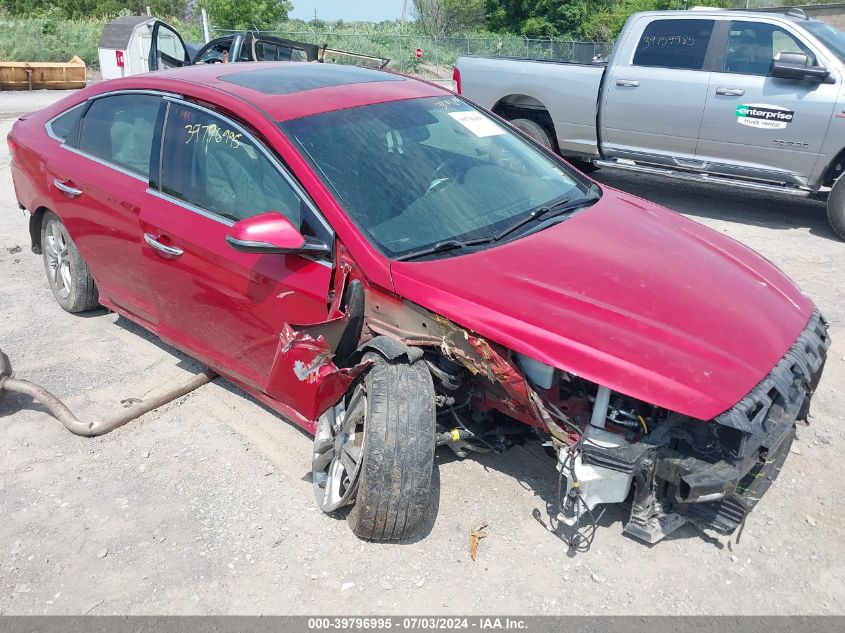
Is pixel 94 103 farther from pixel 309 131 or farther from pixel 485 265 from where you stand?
pixel 485 265

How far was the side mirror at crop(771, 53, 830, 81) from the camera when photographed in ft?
22.1

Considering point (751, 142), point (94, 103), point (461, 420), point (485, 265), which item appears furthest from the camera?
point (751, 142)

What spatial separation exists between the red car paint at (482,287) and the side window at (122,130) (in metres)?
0.10

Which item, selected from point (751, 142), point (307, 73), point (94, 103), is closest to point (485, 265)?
point (307, 73)

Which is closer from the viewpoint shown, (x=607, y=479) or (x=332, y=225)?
(x=607, y=479)

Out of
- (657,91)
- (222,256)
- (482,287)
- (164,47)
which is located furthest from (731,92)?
(164,47)

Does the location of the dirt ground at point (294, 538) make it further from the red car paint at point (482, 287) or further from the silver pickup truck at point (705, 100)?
the silver pickup truck at point (705, 100)

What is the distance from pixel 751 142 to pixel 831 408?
403cm

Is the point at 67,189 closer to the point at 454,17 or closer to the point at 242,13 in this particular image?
the point at 242,13

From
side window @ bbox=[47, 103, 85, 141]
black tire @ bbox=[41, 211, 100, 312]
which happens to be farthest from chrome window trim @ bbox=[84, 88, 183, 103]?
black tire @ bbox=[41, 211, 100, 312]

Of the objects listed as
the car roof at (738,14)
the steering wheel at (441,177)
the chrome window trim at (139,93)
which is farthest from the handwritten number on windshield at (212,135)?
the car roof at (738,14)

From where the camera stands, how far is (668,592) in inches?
110

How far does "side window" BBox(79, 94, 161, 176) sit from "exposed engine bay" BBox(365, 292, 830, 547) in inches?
75.8

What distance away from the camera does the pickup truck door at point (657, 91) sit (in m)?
7.52
